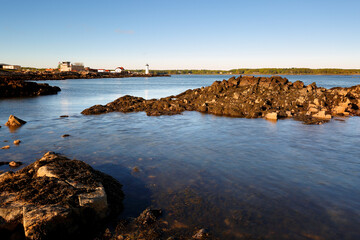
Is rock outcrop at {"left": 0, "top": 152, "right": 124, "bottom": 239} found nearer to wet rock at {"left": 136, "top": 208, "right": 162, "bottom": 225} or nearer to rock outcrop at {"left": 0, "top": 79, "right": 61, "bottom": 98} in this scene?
wet rock at {"left": 136, "top": 208, "right": 162, "bottom": 225}

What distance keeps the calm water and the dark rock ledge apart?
3.64m

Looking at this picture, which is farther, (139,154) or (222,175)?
(139,154)

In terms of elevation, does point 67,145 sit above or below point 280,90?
below

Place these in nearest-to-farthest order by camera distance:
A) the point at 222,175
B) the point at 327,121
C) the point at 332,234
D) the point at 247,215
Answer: the point at 332,234
the point at 247,215
the point at 222,175
the point at 327,121

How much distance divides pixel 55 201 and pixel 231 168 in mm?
6554

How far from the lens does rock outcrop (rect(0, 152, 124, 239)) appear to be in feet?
16.3

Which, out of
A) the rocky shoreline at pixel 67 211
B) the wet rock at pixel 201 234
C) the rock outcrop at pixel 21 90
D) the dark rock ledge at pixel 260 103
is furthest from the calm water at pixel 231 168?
the rock outcrop at pixel 21 90

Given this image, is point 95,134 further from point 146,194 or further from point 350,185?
point 350,185

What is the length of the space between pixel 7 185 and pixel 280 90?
26654 mm

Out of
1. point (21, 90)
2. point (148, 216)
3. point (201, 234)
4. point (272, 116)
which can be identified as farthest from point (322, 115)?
point (21, 90)

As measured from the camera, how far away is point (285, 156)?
10883 millimetres

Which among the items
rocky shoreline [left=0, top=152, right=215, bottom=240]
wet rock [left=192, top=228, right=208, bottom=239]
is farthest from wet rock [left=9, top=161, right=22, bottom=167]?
wet rock [left=192, top=228, right=208, bottom=239]

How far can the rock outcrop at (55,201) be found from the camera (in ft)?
16.3

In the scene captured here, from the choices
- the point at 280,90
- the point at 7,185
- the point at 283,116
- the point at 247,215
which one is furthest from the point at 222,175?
the point at 280,90
